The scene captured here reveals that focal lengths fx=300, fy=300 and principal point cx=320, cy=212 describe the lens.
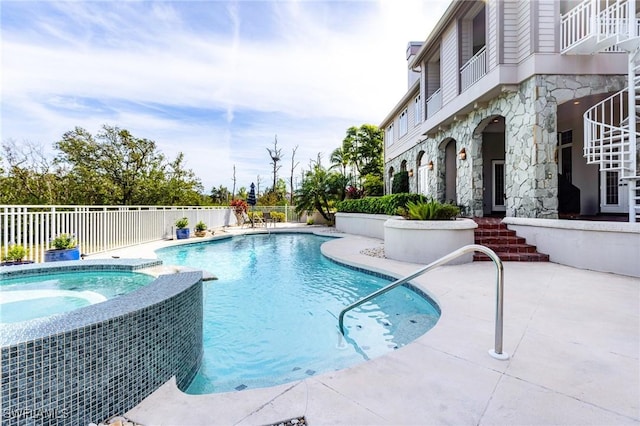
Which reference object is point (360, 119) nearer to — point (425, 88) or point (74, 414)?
point (425, 88)

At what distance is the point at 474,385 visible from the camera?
2.18 metres

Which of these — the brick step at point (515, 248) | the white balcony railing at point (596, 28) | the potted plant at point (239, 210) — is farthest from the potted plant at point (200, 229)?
the white balcony railing at point (596, 28)

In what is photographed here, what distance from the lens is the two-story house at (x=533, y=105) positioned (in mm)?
6617

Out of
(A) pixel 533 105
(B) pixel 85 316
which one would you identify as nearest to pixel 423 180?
(A) pixel 533 105

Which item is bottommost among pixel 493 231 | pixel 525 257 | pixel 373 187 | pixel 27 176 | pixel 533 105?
pixel 525 257

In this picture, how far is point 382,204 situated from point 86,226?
9404 mm

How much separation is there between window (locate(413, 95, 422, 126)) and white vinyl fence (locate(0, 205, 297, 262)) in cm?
1140

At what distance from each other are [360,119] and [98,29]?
66.1 ft

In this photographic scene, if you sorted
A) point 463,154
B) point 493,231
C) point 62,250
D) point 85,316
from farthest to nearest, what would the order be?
point 463,154
point 493,231
point 62,250
point 85,316

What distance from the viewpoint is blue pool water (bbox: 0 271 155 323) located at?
400cm

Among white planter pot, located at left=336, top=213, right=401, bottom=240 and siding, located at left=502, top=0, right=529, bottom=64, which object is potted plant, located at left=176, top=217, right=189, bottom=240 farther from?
siding, located at left=502, top=0, right=529, bottom=64

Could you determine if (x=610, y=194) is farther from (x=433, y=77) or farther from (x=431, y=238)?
(x=431, y=238)

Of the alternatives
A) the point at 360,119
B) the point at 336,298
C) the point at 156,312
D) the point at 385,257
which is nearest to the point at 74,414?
the point at 156,312

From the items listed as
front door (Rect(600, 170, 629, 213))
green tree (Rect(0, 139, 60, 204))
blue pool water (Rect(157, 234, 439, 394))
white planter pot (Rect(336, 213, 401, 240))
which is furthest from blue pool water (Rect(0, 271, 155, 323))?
front door (Rect(600, 170, 629, 213))
